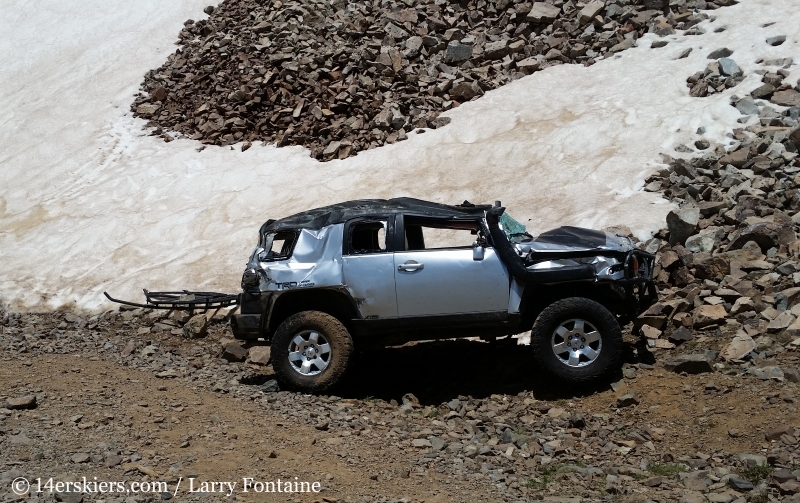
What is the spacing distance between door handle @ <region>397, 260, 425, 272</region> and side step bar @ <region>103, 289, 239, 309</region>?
386 cm

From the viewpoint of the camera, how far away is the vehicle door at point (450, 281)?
380 inches

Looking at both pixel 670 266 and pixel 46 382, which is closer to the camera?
pixel 46 382

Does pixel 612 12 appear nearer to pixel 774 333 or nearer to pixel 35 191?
pixel 774 333

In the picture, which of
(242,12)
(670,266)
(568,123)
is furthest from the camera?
(242,12)

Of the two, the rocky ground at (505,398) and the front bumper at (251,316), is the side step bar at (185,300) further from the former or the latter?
the front bumper at (251,316)

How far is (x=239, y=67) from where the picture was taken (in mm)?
20516

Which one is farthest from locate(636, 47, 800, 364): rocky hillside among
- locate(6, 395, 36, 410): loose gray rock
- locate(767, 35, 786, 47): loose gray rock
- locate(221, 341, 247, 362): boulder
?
locate(6, 395, 36, 410): loose gray rock

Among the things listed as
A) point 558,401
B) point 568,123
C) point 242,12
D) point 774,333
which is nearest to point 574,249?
point 558,401

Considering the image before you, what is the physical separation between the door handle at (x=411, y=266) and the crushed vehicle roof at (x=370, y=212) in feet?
1.95

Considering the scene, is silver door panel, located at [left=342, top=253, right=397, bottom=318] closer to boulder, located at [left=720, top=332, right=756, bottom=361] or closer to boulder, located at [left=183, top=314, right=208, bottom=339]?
boulder, located at [left=720, top=332, right=756, bottom=361]

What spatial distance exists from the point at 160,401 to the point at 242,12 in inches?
610

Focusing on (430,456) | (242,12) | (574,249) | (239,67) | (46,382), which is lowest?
(430,456)

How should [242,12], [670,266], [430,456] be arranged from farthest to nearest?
[242,12]
[670,266]
[430,456]

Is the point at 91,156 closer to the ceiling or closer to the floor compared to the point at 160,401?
closer to the ceiling
